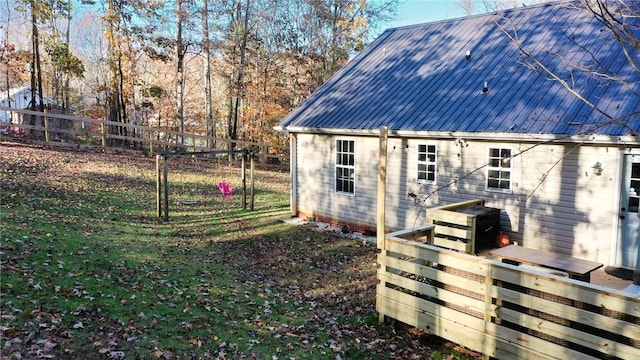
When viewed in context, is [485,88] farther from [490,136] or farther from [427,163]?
[427,163]

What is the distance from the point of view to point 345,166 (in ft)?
43.6

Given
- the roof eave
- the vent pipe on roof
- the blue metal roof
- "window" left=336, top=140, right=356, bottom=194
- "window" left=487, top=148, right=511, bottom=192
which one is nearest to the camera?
the roof eave

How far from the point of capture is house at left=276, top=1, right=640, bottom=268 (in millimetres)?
9008

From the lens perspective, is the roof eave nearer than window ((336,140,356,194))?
Yes

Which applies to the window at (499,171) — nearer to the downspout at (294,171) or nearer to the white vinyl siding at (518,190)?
the white vinyl siding at (518,190)

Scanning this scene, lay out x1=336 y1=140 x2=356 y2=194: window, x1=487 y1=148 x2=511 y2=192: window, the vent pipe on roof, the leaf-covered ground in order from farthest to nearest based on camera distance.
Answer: x1=336 y1=140 x2=356 y2=194: window
the vent pipe on roof
x1=487 y1=148 x2=511 y2=192: window
the leaf-covered ground

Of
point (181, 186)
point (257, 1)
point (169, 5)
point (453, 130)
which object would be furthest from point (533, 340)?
point (257, 1)

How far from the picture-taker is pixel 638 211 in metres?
8.72

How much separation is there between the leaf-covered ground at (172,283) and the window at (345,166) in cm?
163

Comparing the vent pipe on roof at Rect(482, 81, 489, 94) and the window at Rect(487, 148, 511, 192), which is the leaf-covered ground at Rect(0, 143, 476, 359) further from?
the vent pipe on roof at Rect(482, 81, 489, 94)

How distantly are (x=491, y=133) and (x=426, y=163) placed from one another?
2.01 metres

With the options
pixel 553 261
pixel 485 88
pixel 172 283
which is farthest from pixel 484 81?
pixel 172 283

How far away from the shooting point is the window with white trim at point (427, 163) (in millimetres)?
11516

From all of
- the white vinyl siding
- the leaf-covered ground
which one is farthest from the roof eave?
the leaf-covered ground
